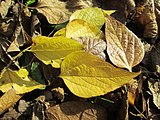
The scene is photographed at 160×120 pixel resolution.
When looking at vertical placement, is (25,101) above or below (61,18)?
below

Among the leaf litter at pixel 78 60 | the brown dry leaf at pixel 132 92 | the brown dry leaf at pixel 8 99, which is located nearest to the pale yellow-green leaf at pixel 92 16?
the leaf litter at pixel 78 60

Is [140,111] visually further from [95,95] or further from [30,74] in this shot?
[30,74]

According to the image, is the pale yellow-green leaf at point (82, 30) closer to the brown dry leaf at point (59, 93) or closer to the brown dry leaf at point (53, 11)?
the brown dry leaf at point (53, 11)

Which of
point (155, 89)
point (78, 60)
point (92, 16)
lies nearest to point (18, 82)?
point (78, 60)

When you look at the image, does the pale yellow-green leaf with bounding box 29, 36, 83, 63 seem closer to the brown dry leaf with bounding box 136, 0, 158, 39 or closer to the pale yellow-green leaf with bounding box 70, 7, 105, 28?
the pale yellow-green leaf with bounding box 70, 7, 105, 28

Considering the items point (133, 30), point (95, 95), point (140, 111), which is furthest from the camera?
point (133, 30)

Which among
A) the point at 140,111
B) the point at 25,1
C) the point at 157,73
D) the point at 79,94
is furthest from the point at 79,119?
the point at 25,1

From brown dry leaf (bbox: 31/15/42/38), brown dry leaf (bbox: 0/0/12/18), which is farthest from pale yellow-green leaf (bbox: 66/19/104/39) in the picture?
brown dry leaf (bbox: 0/0/12/18)
